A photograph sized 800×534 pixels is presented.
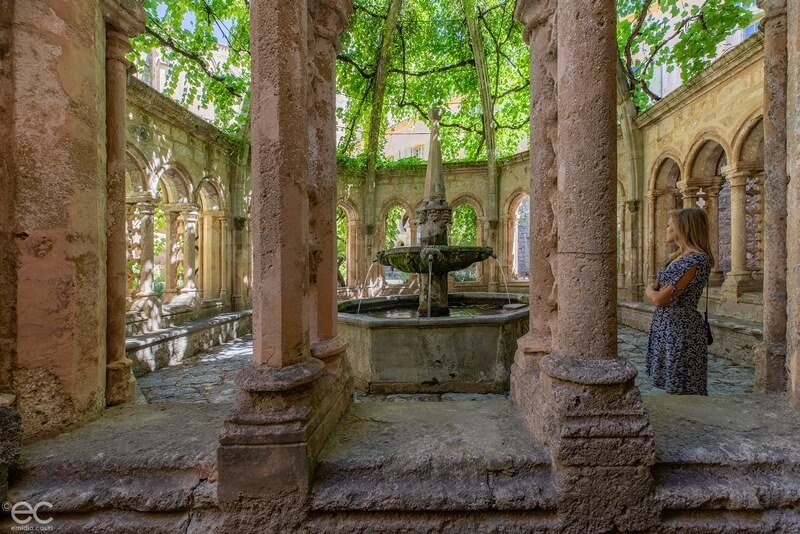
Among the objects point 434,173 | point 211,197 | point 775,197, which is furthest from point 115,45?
point 211,197

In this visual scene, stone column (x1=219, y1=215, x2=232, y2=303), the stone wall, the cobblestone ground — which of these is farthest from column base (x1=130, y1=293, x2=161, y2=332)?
the stone wall

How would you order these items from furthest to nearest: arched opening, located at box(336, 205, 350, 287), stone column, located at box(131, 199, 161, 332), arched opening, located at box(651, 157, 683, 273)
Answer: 1. arched opening, located at box(336, 205, 350, 287)
2. arched opening, located at box(651, 157, 683, 273)
3. stone column, located at box(131, 199, 161, 332)

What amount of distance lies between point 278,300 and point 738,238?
25.6 ft

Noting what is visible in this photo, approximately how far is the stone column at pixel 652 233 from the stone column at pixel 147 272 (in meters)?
9.69

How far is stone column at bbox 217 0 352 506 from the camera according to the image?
5.69 ft

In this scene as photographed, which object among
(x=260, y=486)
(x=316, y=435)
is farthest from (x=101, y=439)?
(x=316, y=435)

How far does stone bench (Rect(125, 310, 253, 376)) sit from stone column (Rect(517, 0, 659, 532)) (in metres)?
4.98

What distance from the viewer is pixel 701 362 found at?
103 inches

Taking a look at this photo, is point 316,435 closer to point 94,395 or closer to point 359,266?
point 94,395

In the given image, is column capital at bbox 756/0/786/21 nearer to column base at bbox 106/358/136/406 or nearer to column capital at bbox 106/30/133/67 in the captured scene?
column capital at bbox 106/30/133/67

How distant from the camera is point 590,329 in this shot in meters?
1.83

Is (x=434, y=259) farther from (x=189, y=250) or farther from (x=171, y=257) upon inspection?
(x=171, y=257)

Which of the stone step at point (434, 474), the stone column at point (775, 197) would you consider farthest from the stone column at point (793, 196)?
the stone step at point (434, 474)

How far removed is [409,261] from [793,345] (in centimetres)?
348
